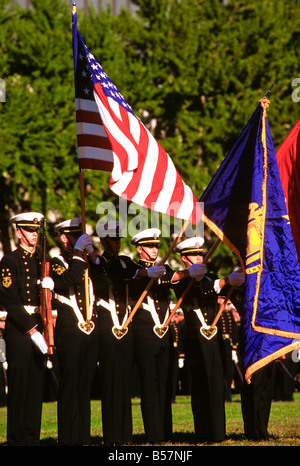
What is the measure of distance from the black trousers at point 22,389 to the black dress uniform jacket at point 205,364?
182 centimetres

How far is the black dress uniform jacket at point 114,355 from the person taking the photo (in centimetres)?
857

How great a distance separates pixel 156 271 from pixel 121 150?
124cm

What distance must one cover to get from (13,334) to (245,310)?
213 cm

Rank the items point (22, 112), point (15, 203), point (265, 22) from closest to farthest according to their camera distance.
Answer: point (22, 112) < point (15, 203) < point (265, 22)

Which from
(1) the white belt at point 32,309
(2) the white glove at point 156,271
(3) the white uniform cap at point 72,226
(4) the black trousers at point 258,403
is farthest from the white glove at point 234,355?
(1) the white belt at point 32,309

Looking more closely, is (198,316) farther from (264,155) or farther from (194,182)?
(194,182)

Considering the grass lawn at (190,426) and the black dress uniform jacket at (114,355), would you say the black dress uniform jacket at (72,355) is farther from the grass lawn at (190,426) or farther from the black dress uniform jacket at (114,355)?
the grass lawn at (190,426)

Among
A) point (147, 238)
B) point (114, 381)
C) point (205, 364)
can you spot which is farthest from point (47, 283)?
point (205, 364)

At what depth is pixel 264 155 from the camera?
8.52 metres

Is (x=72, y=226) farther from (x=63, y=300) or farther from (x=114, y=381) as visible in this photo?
(x=114, y=381)

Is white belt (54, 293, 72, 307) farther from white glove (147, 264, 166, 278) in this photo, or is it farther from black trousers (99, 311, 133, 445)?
white glove (147, 264, 166, 278)

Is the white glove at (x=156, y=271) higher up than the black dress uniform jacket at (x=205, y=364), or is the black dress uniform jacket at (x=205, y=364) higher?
the white glove at (x=156, y=271)

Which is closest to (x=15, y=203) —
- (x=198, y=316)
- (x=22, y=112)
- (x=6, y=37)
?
(x=22, y=112)

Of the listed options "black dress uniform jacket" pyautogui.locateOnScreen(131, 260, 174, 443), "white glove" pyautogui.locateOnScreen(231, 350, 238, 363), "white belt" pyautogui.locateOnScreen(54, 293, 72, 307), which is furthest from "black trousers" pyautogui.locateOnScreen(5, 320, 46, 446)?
"white glove" pyautogui.locateOnScreen(231, 350, 238, 363)
